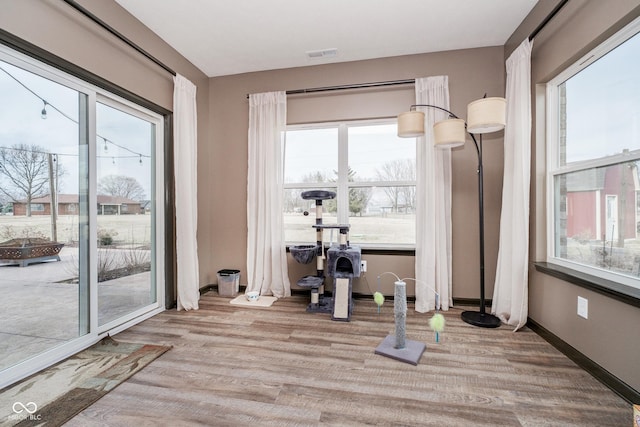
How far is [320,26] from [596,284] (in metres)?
2.95

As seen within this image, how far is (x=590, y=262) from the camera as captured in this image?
2010 mm

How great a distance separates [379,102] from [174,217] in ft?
8.69

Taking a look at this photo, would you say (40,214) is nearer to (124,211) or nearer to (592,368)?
(124,211)

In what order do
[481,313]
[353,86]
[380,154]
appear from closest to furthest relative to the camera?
1. [481,313]
2. [353,86]
3. [380,154]

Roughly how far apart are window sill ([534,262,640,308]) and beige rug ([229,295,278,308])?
263 centimetres

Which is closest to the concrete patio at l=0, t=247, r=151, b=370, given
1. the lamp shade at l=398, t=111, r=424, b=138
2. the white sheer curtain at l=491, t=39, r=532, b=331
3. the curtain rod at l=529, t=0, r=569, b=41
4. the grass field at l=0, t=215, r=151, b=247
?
the grass field at l=0, t=215, r=151, b=247

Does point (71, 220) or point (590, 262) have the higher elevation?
point (71, 220)

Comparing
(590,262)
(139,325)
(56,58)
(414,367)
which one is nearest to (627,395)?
(590,262)

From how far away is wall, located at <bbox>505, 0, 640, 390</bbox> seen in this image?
161cm

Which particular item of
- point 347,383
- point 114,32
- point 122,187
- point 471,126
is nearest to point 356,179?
point 471,126

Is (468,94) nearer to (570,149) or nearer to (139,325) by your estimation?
(570,149)

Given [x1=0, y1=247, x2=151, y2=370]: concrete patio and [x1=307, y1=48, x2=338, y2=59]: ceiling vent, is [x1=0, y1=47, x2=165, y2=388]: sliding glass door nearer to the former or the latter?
[x1=0, y1=247, x2=151, y2=370]: concrete patio

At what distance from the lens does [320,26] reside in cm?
269

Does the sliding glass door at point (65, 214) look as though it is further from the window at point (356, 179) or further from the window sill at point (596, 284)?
the window sill at point (596, 284)
